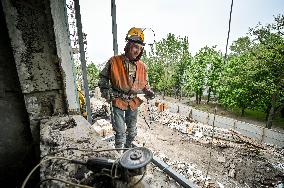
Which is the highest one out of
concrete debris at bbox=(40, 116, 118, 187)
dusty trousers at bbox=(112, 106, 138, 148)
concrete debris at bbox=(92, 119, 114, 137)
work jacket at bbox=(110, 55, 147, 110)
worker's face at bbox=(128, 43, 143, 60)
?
worker's face at bbox=(128, 43, 143, 60)

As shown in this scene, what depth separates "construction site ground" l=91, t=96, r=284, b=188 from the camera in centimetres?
1010

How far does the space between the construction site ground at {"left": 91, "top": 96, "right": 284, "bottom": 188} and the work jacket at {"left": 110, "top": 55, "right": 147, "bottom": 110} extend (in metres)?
4.67

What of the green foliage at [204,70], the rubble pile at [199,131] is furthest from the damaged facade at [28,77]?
the green foliage at [204,70]

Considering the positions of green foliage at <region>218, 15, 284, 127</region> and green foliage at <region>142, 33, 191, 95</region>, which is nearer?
green foliage at <region>218, 15, 284, 127</region>

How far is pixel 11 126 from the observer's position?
2.38 meters

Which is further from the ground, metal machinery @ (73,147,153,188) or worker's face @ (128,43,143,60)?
worker's face @ (128,43,143,60)

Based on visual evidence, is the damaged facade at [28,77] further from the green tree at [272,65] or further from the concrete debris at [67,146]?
the green tree at [272,65]

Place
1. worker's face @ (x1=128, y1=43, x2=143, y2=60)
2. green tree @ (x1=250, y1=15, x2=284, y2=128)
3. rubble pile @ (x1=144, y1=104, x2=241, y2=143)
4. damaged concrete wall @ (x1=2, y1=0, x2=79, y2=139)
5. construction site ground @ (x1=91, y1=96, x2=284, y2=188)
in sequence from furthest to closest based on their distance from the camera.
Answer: green tree @ (x1=250, y1=15, x2=284, y2=128) → rubble pile @ (x1=144, y1=104, x2=241, y2=143) → construction site ground @ (x1=91, y1=96, x2=284, y2=188) → worker's face @ (x1=128, y1=43, x2=143, y2=60) → damaged concrete wall @ (x1=2, y1=0, x2=79, y2=139)

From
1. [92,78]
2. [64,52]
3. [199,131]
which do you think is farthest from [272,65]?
[92,78]

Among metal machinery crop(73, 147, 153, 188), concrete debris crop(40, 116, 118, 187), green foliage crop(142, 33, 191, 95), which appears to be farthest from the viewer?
green foliage crop(142, 33, 191, 95)

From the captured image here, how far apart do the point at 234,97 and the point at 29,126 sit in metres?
25.0

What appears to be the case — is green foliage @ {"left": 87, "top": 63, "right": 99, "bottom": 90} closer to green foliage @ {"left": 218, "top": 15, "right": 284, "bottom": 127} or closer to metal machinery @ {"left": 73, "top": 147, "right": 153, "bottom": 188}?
green foliage @ {"left": 218, "top": 15, "right": 284, "bottom": 127}

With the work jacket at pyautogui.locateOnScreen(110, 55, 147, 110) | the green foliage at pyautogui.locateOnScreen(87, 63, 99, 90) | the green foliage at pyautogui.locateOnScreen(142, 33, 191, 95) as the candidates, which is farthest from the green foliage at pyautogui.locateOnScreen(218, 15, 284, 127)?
the work jacket at pyautogui.locateOnScreen(110, 55, 147, 110)

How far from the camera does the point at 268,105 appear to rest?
23.5 m
